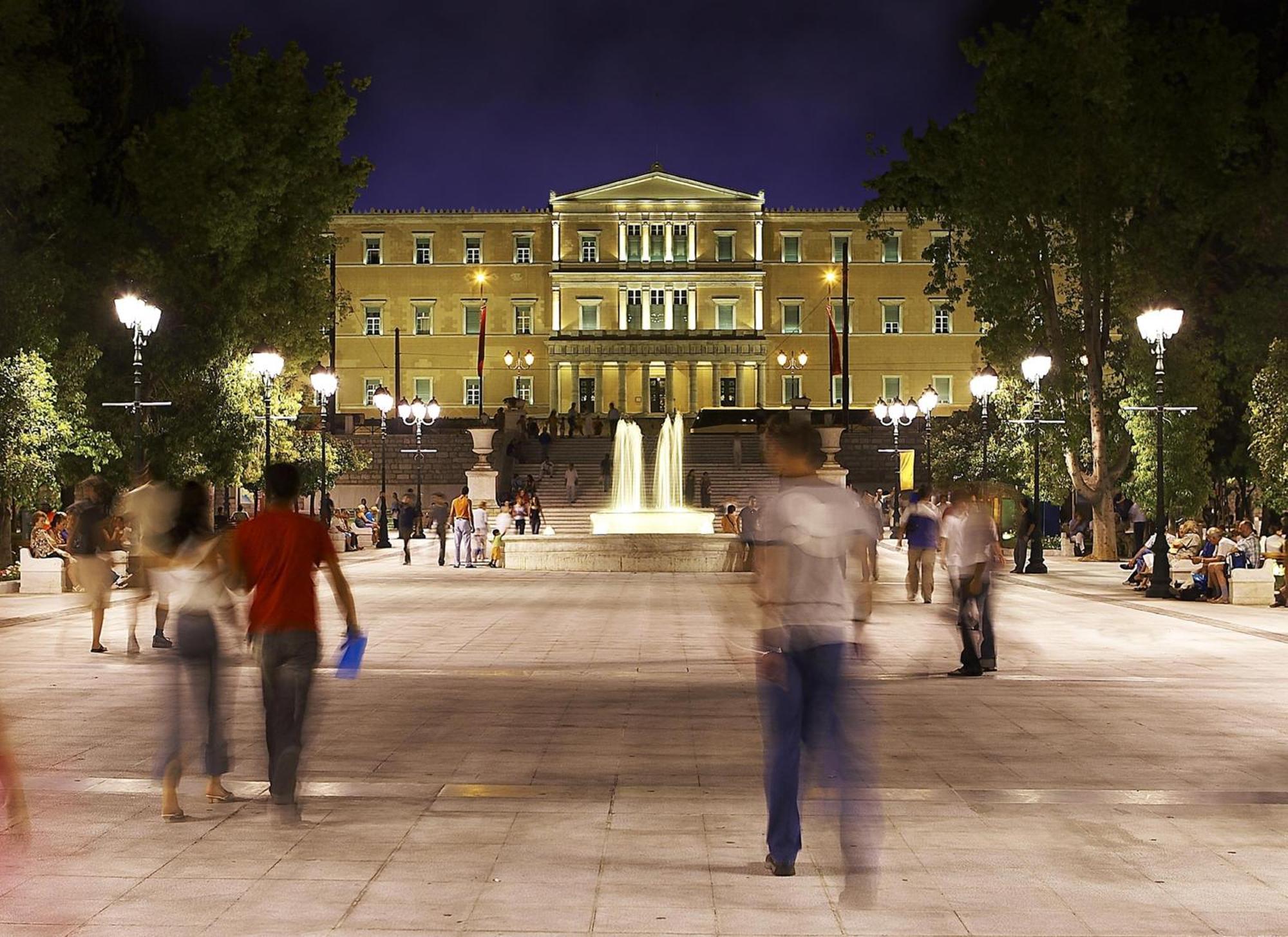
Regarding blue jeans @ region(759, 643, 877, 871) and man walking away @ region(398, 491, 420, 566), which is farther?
man walking away @ region(398, 491, 420, 566)

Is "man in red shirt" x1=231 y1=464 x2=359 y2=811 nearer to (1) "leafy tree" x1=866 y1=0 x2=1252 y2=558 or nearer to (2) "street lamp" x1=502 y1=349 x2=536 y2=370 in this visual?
(1) "leafy tree" x1=866 y1=0 x2=1252 y2=558

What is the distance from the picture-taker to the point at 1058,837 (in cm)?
704

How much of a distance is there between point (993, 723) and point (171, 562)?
→ 5.47 m

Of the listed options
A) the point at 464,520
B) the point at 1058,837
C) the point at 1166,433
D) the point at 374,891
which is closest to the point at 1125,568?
the point at 1166,433

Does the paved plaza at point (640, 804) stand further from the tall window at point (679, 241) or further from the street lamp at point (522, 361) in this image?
the tall window at point (679, 241)

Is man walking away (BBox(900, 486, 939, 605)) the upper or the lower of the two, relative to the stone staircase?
lower

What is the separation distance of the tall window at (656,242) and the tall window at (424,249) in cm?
1274

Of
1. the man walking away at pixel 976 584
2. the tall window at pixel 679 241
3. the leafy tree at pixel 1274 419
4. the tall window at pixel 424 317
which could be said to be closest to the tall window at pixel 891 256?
the tall window at pixel 679 241

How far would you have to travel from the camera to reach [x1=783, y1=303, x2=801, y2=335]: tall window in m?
92.4

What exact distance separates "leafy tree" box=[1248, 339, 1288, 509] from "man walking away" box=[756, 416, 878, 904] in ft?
88.2

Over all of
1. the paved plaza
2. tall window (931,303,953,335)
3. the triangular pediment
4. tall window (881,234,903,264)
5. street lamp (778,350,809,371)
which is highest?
the triangular pediment

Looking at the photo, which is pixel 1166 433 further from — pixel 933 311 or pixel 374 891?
pixel 933 311

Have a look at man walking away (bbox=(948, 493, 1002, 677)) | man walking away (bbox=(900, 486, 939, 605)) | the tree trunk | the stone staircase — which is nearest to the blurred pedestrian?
man walking away (bbox=(948, 493, 1002, 677))

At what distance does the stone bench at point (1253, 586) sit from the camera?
69.9 feet
